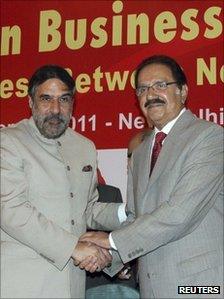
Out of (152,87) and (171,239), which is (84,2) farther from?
(171,239)

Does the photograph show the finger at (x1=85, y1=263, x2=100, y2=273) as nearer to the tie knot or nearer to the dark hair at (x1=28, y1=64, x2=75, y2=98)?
the tie knot

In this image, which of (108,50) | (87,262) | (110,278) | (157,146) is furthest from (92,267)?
(108,50)

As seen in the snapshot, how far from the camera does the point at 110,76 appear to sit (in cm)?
471

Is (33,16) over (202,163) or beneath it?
over

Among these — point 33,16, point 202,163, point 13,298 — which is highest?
point 33,16

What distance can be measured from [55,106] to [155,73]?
55cm

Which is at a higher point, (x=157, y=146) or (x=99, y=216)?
(x=157, y=146)

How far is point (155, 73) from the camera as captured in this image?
3.09 meters

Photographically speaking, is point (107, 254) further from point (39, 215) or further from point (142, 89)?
point (142, 89)

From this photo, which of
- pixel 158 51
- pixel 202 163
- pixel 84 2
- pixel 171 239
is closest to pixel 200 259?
pixel 171 239

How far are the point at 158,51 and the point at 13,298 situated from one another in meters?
2.50

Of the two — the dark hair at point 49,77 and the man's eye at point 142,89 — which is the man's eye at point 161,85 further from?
the dark hair at point 49,77

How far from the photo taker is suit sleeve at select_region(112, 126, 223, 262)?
2717 mm
